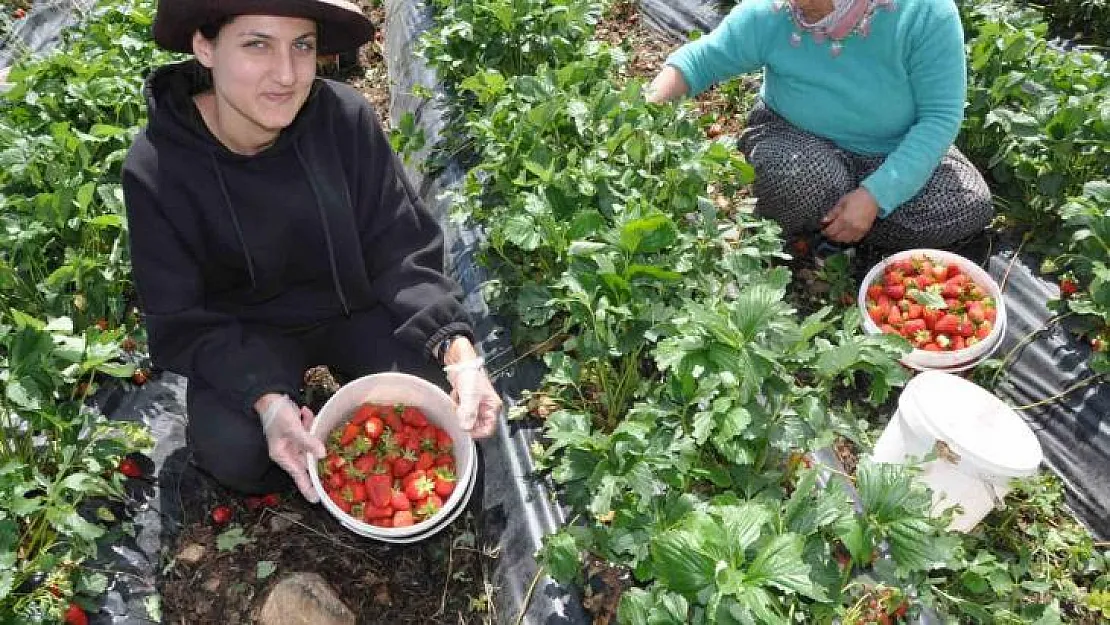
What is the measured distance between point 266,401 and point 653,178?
1.33 metres

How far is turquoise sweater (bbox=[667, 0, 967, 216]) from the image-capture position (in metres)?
2.70

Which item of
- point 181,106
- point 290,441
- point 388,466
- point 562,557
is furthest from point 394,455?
point 181,106

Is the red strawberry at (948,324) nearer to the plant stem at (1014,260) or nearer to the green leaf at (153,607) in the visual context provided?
the plant stem at (1014,260)

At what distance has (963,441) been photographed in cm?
210

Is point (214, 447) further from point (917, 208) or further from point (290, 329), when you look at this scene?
point (917, 208)

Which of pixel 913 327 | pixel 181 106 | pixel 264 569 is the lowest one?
pixel 264 569

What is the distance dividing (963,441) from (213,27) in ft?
7.09

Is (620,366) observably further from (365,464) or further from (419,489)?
(365,464)

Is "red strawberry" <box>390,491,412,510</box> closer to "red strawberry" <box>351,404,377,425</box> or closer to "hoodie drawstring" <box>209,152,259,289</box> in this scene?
"red strawberry" <box>351,404,377,425</box>

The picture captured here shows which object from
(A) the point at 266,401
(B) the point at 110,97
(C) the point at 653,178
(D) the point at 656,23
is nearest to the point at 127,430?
(A) the point at 266,401

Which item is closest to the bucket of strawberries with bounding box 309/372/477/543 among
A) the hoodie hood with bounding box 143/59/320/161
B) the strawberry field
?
the strawberry field

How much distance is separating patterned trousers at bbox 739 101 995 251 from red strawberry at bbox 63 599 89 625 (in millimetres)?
2736

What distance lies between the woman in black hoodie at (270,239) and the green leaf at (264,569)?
0.77ft

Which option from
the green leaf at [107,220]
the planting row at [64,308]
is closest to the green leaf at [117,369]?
the planting row at [64,308]
